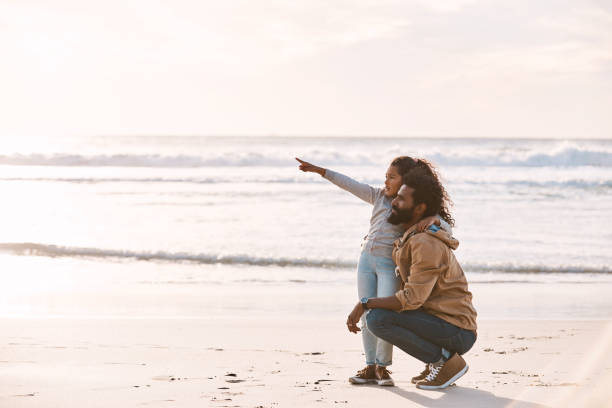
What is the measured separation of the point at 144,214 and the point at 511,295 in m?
8.79

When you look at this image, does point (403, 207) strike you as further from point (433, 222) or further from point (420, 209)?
point (433, 222)

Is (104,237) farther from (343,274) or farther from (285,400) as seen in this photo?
(285,400)

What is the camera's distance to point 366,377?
424 centimetres

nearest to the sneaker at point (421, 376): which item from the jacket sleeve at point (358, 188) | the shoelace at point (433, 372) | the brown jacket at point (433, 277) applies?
the shoelace at point (433, 372)

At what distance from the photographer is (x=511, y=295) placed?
7820 millimetres

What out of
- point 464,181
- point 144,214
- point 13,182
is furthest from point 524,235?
point 13,182

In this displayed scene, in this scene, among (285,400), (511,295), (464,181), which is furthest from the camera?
(464,181)

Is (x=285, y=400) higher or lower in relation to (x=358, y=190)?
lower

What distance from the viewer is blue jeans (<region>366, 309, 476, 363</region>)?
390 centimetres

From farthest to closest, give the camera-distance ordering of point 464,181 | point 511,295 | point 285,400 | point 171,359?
point 464,181
point 511,295
point 171,359
point 285,400

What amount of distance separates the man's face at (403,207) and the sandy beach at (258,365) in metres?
1.04

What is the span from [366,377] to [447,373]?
511 mm

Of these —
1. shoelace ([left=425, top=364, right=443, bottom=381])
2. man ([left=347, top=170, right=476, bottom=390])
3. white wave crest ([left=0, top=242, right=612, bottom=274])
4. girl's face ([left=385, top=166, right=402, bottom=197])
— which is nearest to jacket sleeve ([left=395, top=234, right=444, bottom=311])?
man ([left=347, top=170, right=476, bottom=390])

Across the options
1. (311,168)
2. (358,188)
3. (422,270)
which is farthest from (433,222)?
(311,168)
